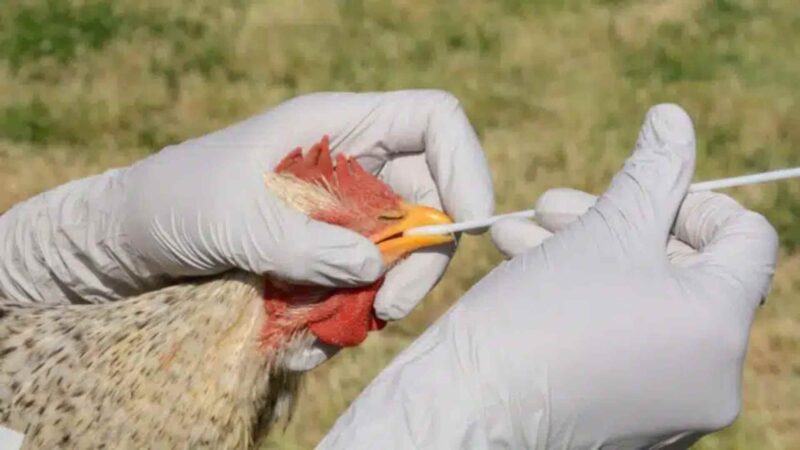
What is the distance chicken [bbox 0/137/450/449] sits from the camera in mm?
2229

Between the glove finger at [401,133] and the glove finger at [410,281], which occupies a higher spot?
the glove finger at [401,133]

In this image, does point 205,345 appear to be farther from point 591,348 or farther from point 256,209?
point 591,348

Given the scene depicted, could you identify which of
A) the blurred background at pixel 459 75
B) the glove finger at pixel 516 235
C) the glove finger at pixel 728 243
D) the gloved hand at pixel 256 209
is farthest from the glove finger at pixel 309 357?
the blurred background at pixel 459 75

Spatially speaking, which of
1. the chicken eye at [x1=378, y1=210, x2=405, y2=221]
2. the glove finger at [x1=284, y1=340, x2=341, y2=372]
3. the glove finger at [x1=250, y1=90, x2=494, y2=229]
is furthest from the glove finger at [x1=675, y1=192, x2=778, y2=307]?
the glove finger at [x1=284, y1=340, x2=341, y2=372]

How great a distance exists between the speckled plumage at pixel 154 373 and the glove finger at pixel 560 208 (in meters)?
0.50

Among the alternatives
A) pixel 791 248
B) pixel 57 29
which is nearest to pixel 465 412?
pixel 791 248

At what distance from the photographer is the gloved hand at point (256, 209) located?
7.37 ft

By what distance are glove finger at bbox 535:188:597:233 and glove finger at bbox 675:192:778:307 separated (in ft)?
0.59

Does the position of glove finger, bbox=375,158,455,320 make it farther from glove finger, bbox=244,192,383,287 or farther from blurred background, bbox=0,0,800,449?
blurred background, bbox=0,0,800,449

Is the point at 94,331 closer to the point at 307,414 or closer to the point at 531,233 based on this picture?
the point at 531,233

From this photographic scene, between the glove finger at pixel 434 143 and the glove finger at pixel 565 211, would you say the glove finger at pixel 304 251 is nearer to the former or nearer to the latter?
the glove finger at pixel 434 143

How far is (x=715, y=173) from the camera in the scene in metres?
5.02

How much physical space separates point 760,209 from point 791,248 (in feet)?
0.62

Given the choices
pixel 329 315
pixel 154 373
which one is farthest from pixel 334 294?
pixel 154 373
